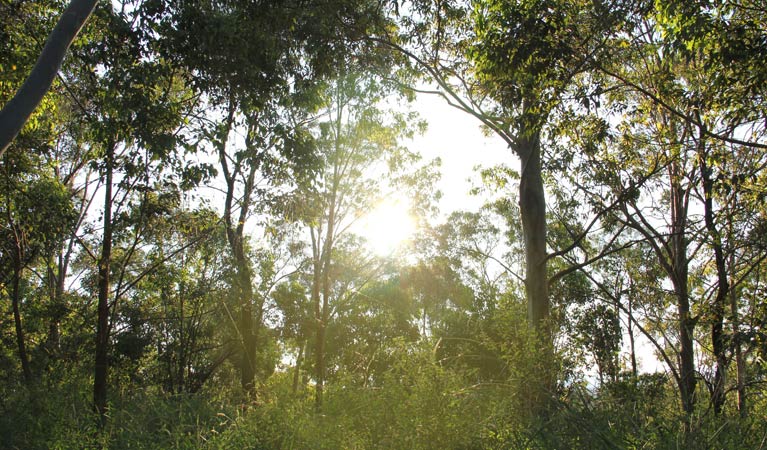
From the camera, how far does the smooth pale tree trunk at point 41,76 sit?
12.4 ft

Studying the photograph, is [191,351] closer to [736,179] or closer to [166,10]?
[166,10]

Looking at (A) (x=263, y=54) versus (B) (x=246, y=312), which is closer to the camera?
(A) (x=263, y=54)

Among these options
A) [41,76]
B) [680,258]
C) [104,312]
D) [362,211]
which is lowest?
[104,312]

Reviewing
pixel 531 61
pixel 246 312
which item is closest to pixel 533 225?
pixel 531 61

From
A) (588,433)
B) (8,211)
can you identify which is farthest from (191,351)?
(588,433)

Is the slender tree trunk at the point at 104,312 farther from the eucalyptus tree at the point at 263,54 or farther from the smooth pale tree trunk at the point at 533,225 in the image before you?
the smooth pale tree trunk at the point at 533,225

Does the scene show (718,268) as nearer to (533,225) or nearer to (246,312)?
(533,225)

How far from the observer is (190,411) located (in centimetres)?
416

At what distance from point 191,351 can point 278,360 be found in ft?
24.5

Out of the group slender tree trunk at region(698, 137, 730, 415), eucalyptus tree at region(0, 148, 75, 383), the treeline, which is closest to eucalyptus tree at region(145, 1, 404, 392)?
the treeline

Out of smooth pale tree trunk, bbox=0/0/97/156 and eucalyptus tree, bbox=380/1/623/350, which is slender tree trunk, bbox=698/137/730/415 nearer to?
eucalyptus tree, bbox=380/1/623/350

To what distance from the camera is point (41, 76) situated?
154 inches

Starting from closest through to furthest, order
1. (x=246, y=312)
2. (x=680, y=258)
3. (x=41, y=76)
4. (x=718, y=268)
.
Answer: (x=41, y=76) < (x=718, y=268) < (x=680, y=258) < (x=246, y=312)

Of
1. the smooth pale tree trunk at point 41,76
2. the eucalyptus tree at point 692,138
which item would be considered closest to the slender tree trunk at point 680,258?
the eucalyptus tree at point 692,138
